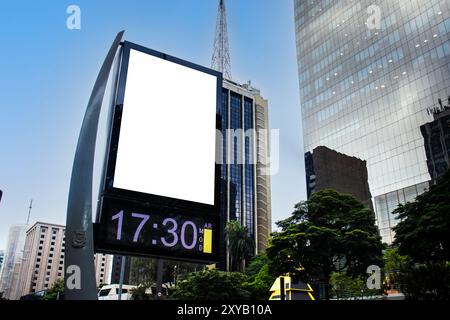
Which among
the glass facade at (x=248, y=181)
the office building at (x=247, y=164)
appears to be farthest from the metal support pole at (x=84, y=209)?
the glass facade at (x=248, y=181)

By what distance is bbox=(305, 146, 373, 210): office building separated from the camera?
74.1 metres

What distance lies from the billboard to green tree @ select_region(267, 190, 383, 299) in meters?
22.7

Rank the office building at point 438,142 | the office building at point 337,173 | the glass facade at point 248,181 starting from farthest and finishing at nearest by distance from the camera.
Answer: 1. the glass facade at point 248,181
2. the office building at point 337,173
3. the office building at point 438,142

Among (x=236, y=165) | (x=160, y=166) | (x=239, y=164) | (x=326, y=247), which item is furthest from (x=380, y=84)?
(x=239, y=164)

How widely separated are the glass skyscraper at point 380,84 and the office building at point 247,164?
165 ft

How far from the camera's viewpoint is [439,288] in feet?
78.6

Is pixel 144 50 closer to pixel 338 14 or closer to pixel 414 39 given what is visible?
pixel 414 39

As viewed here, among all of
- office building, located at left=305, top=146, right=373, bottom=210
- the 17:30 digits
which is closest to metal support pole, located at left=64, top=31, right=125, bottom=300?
the 17:30 digits

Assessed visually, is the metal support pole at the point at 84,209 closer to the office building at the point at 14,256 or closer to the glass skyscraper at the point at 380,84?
the glass skyscraper at the point at 380,84

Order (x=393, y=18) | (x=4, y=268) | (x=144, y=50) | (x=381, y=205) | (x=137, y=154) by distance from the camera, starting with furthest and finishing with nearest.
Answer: (x=4, y=268), (x=393, y=18), (x=381, y=205), (x=144, y=50), (x=137, y=154)

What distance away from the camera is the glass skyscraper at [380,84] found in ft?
218

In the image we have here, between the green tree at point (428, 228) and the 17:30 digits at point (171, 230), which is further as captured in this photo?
the green tree at point (428, 228)
